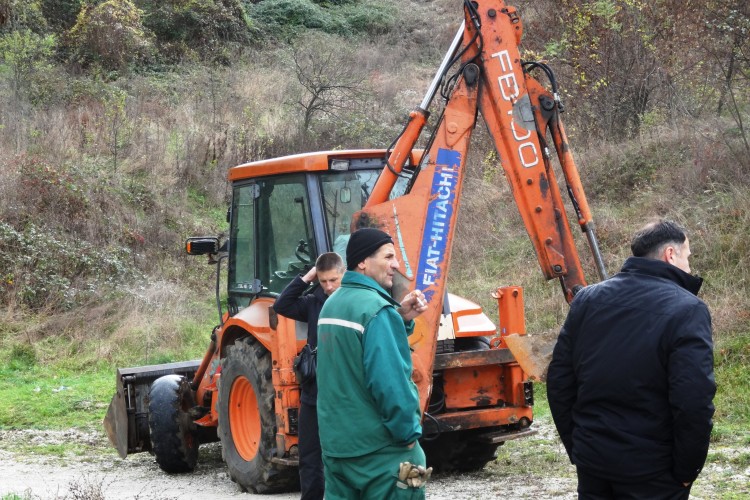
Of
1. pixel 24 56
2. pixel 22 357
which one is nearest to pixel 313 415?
pixel 22 357

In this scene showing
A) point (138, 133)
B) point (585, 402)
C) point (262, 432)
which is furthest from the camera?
point (138, 133)

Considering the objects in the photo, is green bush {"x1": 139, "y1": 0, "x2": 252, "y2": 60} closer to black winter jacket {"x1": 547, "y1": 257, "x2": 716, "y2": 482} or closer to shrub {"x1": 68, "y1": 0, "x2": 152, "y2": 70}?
shrub {"x1": 68, "y1": 0, "x2": 152, "y2": 70}

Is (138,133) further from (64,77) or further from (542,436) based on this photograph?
(542,436)

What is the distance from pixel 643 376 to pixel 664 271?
17.6 inches

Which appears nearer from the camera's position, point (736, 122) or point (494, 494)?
point (494, 494)

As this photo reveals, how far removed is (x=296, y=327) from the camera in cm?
751

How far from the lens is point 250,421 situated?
27.8ft

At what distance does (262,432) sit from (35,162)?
1304cm

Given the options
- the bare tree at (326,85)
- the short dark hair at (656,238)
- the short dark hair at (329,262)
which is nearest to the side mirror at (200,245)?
the short dark hair at (329,262)

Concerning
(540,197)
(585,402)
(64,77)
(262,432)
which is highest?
(64,77)

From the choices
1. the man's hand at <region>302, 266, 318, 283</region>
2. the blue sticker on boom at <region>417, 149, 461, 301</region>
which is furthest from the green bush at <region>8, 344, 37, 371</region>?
the blue sticker on boom at <region>417, 149, 461, 301</region>

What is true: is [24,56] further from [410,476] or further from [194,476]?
[410,476]

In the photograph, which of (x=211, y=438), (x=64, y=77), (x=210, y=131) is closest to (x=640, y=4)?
(x=210, y=131)

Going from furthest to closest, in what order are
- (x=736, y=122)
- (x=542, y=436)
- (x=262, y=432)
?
(x=736, y=122) < (x=542, y=436) < (x=262, y=432)
